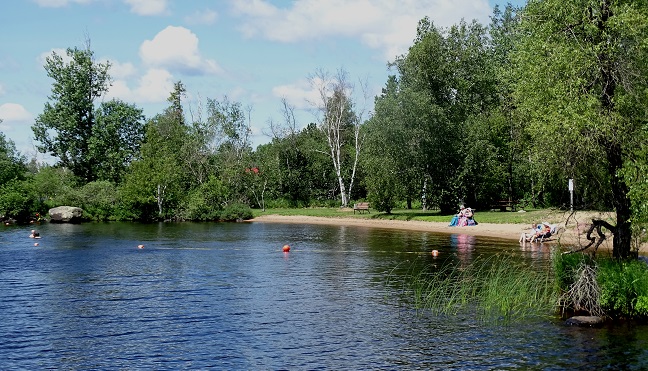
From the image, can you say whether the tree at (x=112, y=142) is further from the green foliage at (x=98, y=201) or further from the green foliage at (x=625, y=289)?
the green foliage at (x=625, y=289)

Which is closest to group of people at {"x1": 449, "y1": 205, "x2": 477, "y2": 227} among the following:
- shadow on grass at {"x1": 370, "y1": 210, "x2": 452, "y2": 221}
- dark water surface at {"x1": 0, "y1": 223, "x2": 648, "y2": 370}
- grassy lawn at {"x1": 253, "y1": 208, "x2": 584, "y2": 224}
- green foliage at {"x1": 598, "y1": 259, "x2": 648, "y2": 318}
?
grassy lawn at {"x1": 253, "y1": 208, "x2": 584, "y2": 224}

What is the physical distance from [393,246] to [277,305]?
20542mm

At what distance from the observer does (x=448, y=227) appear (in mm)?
55781

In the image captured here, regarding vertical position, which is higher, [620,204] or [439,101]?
[439,101]

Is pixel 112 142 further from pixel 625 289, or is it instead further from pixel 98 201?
pixel 625 289

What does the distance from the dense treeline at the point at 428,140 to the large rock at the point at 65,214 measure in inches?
119

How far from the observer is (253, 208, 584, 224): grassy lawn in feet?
169

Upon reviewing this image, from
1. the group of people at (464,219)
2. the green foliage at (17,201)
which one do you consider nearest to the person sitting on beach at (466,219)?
the group of people at (464,219)

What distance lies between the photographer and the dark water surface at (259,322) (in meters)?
17.5

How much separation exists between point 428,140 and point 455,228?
10.5 meters

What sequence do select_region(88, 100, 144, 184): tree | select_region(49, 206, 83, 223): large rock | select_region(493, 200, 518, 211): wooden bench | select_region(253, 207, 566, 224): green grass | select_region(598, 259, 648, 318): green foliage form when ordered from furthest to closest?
1. select_region(88, 100, 144, 184): tree
2. select_region(49, 206, 83, 223): large rock
3. select_region(493, 200, 518, 211): wooden bench
4. select_region(253, 207, 566, 224): green grass
5. select_region(598, 259, 648, 318): green foliage

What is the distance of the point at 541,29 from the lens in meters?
23.5

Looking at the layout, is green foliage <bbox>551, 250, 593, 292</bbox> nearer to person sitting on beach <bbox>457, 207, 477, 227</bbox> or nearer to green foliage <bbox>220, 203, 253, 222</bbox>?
person sitting on beach <bbox>457, 207, 477, 227</bbox>

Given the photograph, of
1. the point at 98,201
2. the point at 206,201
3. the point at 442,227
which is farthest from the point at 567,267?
the point at 98,201
